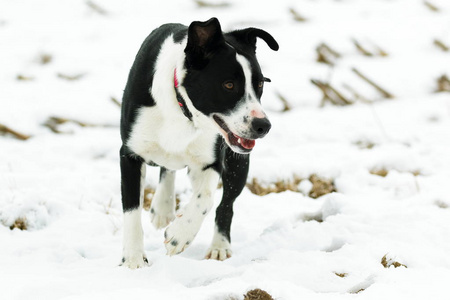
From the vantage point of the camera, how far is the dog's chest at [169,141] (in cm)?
374

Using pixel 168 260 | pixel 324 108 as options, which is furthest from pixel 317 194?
pixel 324 108

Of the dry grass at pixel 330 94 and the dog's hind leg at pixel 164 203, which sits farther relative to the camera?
the dry grass at pixel 330 94

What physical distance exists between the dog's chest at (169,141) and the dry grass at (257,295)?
4.36ft

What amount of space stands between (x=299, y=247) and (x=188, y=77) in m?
1.27

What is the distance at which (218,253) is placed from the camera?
411 centimetres

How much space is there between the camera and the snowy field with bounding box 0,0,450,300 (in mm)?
3158

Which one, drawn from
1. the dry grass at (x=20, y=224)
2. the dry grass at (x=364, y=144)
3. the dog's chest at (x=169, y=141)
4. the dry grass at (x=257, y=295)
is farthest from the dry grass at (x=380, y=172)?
the dry grass at (x=257, y=295)

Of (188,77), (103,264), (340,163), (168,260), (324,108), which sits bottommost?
(324,108)

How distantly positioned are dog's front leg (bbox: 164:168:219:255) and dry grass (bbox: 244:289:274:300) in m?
1.11

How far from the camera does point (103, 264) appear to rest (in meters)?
3.74

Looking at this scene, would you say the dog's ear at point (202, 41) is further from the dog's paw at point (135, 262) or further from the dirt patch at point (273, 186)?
the dirt patch at point (273, 186)

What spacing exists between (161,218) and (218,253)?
0.84 meters

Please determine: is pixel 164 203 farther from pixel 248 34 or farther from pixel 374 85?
pixel 374 85

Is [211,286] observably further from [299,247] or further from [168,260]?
[299,247]
